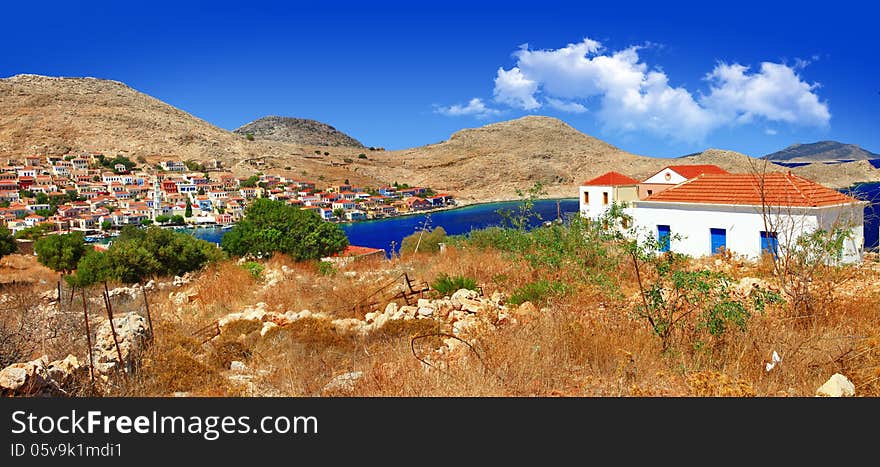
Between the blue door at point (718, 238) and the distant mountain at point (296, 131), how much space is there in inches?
6559

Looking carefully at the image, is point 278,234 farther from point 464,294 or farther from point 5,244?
point 5,244

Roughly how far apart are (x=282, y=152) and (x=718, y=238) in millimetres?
118194

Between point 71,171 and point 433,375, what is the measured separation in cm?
10833

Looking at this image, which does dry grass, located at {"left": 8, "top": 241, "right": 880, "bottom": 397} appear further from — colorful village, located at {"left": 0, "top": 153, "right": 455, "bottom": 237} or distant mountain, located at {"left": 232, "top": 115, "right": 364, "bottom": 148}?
distant mountain, located at {"left": 232, "top": 115, "right": 364, "bottom": 148}

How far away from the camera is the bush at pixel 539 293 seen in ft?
18.3

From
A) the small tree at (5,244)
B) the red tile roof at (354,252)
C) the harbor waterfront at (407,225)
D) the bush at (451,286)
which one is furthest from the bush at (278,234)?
the harbor waterfront at (407,225)

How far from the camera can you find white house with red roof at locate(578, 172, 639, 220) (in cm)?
2567

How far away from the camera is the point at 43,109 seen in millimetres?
106562

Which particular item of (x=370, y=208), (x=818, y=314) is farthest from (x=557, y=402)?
(x=370, y=208)

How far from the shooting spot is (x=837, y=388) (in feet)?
9.92

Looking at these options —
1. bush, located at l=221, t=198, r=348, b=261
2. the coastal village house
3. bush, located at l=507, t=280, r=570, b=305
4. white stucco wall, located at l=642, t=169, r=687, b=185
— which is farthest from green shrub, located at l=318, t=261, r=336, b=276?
white stucco wall, located at l=642, t=169, r=687, b=185

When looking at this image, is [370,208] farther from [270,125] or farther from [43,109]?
[270,125]

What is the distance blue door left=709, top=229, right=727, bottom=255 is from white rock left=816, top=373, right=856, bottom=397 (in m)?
13.8

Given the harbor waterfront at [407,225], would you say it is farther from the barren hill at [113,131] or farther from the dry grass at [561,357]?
the dry grass at [561,357]
